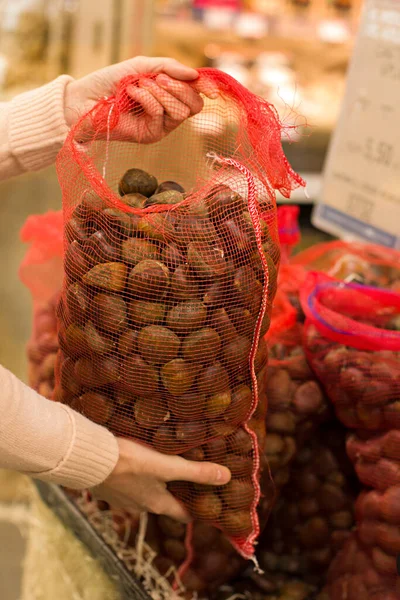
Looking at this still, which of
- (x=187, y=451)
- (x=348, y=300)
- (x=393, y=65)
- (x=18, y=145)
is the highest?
(x=393, y=65)

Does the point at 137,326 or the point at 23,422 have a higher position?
the point at 137,326

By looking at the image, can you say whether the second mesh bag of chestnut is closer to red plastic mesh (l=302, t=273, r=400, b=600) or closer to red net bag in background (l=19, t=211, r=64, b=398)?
red plastic mesh (l=302, t=273, r=400, b=600)

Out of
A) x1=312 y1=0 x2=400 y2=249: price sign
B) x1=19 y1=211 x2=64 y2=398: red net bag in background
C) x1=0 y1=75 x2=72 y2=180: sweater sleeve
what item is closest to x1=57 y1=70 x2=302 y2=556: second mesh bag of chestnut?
x1=0 y1=75 x2=72 y2=180: sweater sleeve

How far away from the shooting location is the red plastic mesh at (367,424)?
982 mm

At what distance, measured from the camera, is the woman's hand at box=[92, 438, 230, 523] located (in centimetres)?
88

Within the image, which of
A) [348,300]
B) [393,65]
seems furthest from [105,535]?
[393,65]

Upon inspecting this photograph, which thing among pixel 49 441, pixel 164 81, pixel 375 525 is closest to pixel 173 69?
pixel 164 81

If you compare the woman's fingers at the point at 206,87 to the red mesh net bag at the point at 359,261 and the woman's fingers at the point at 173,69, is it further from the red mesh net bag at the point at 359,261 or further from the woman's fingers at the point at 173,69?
the red mesh net bag at the point at 359,261

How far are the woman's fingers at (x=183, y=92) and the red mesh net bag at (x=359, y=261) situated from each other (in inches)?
16.2

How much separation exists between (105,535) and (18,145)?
66cm

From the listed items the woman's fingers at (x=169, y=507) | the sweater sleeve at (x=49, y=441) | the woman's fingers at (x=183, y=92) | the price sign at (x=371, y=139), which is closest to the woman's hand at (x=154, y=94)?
the woman's fingers at (x=183, y=92)

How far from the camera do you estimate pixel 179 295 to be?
2.71 ft

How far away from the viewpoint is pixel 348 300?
1.12 meters

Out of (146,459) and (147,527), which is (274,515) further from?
(146,459)
